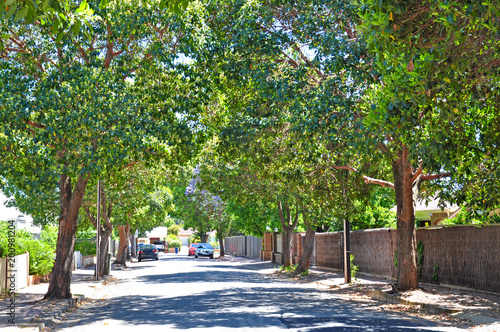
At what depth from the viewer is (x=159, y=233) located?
120m

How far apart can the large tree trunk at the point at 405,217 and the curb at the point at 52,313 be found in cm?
978

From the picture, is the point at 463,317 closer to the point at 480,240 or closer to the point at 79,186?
the point at 480,240

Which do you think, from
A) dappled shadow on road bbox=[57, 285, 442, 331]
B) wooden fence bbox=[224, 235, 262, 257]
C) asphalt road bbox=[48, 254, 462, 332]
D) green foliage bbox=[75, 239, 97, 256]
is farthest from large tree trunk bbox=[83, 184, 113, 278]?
wooden fence bbox=[224, 235, 262, 257]

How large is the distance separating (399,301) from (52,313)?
9.39 m

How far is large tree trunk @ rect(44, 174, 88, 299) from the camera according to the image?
1680 cm

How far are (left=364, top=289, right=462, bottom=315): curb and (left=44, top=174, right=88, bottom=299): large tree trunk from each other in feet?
31.6

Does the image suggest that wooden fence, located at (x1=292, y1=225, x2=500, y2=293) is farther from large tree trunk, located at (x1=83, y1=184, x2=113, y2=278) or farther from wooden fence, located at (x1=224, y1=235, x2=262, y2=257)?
wooden fence, located at (x1=224, y1=235, x2=262, y2=257)

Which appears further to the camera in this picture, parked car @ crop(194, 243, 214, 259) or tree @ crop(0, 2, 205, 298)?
parked car @ crop(194, 243, 214, 259)

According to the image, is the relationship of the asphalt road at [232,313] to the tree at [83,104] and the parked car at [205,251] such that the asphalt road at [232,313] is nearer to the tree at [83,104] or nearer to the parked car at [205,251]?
the tree at [83,104]

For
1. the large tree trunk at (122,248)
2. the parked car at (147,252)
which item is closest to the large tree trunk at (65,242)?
the large tree trunk at (122,248)

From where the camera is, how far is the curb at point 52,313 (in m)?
11.8

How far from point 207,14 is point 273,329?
10.6m

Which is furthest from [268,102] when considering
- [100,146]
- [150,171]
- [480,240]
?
[150,171]

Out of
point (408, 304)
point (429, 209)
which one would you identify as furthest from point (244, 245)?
point (408, 304)
